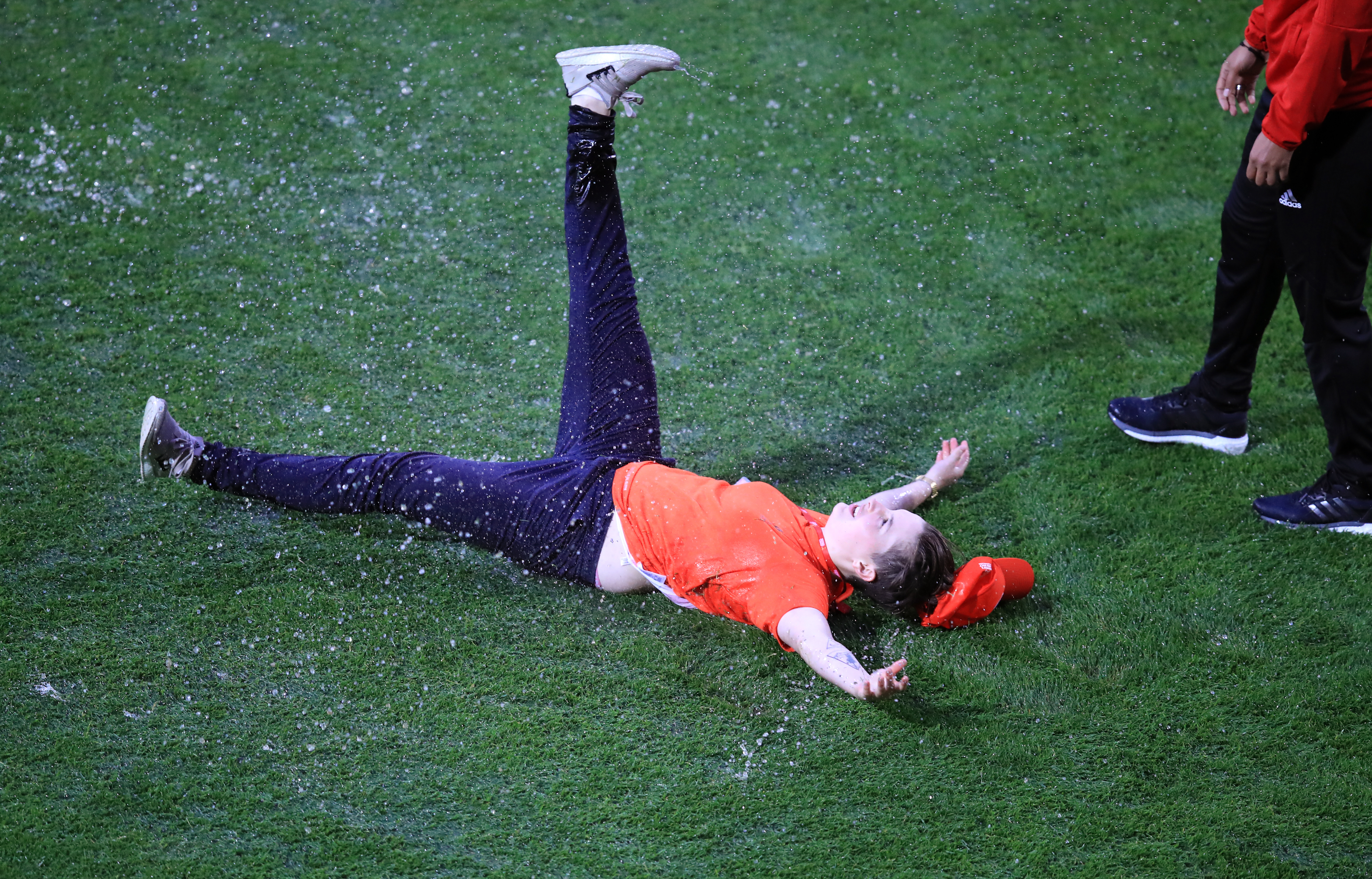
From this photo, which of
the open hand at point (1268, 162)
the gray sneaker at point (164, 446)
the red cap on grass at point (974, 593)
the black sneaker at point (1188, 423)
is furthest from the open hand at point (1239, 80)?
the gray sneaker at point (164, 446)

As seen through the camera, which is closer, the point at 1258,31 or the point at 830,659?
the point at 830,659

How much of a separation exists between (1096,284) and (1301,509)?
4.68 ft

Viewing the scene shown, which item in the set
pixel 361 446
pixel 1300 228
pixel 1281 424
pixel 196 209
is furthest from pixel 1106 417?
pixel 196 209

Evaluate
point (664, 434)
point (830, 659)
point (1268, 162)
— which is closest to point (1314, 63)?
point (1268, 162)

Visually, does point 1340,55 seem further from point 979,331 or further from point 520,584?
point 520,584

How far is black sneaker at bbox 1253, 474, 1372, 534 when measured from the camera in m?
3.50

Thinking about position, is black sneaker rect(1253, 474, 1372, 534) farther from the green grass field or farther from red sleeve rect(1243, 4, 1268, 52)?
red sleeve rect(1243, 4, 1268, 52)

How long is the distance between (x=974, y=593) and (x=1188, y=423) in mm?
1283

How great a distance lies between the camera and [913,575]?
9.66 ft

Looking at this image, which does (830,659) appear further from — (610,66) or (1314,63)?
(1314,63)

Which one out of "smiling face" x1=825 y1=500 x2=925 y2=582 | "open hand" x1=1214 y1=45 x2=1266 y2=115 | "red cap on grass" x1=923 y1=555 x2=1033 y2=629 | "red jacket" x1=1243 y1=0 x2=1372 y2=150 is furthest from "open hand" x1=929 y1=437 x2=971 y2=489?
"open hand" x1=1214 y1=45 x2=1266 y2=115

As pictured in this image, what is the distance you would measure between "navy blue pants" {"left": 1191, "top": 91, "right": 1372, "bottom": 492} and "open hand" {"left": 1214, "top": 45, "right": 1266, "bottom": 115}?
0.64ft

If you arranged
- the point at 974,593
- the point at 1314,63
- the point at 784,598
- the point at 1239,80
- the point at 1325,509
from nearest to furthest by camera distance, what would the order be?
1. the point at 784,598
2. the point at 1314,63
3. the point at 974,593
4. the point at 1325,509
5. the point at 1239,80

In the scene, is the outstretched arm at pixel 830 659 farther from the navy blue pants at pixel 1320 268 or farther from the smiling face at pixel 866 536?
the navy blue pants at pixel 1320 268
